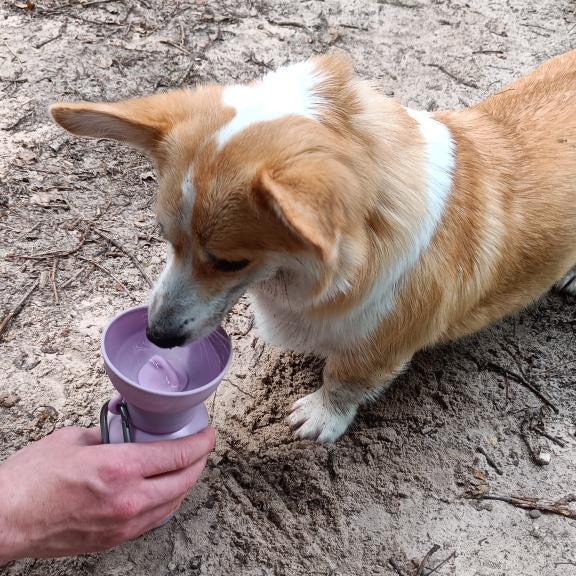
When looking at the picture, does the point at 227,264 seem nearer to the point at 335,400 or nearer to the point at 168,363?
the point at 168,363

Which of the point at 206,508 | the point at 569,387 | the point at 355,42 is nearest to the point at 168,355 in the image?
the point at 206,508

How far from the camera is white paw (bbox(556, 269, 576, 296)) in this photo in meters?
2.70

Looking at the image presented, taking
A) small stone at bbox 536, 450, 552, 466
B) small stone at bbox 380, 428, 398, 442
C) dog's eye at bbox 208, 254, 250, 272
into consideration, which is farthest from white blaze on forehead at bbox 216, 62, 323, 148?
small stone at bbox 536, 450, 552, 466

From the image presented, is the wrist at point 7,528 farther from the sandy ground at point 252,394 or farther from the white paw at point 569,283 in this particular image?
the white paw at point 569,283

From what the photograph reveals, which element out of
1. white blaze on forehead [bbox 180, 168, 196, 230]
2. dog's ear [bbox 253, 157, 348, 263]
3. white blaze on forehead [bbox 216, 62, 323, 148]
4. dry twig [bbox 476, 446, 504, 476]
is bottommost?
dry twig [bbox 476, 446, 504, 476]

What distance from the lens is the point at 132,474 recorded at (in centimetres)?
140

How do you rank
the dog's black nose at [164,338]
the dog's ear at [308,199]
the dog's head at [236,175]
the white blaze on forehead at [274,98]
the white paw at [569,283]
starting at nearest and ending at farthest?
the dog's ear at [308,199], the dog's head at [236,175], the white blaze on forehead at [274,98], the dog's black nose at [164,338], the white paw at [569,283]

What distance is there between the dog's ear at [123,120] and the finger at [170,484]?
0.83 m

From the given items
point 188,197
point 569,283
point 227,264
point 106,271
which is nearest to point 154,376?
point 227,264

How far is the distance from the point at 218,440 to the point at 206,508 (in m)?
0.24

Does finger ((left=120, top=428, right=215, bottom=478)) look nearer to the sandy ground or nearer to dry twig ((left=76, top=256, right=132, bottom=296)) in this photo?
the sandy ground

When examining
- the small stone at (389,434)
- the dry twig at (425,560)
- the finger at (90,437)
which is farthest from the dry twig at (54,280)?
the dry twig at (425,560)

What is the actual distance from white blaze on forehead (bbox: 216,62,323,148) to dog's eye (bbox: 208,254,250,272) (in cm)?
28

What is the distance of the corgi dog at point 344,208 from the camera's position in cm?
142
